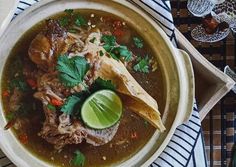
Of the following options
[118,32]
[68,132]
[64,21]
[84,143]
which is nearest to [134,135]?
[84,143]

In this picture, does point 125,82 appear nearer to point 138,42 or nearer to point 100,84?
point 100,84

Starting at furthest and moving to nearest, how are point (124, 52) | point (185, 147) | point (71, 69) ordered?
point (185, 147)
point (124, 52)
point (71, 69)

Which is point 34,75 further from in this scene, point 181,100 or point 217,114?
point 217,114

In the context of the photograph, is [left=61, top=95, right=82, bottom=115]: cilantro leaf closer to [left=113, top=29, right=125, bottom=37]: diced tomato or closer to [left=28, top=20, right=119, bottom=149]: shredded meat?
[left=28, top=20, right=119, bottom=149]: shredded meat

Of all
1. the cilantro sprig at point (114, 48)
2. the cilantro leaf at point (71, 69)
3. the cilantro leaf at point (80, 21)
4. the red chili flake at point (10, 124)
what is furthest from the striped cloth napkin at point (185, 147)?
the red chili flake at point (10, 124)

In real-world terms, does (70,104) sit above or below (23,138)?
above
